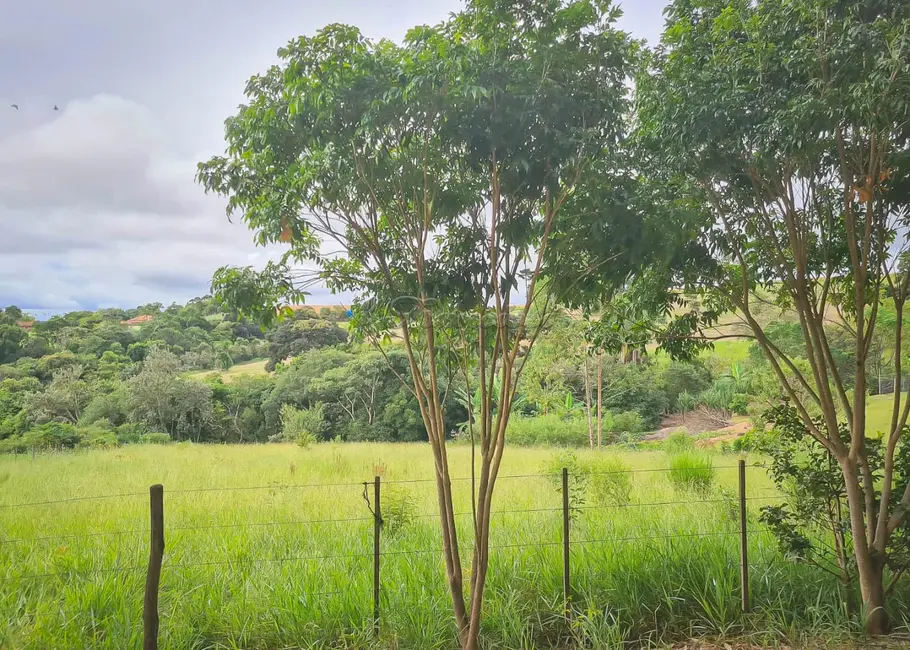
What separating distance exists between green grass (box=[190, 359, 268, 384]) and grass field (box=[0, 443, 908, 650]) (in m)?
6.20

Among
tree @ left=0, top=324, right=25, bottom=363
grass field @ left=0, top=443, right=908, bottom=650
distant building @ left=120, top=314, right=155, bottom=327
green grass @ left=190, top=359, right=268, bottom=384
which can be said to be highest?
distant building @ left=120, top=314, right=155, bottom=327

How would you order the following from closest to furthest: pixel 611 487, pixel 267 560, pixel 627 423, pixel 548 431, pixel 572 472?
pixel 267 560, pixel 572 472, pixel 611 487, pixel 548 431, pixel 627 423

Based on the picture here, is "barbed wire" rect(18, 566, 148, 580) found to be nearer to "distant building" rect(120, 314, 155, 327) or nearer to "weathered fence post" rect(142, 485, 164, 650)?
"weathered fence post" rect(142, 485, 164, 650)

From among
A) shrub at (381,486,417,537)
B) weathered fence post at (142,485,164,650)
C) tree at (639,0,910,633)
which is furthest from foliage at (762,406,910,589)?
weathered fence post at (142,485,164,650)

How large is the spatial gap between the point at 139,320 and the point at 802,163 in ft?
34.8

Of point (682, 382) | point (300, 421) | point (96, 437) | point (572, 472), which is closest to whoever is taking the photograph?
point (572, 472)

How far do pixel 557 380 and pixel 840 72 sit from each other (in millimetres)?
10118

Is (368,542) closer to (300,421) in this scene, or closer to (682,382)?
(300,421)

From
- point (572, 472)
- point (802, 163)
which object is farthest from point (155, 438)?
point (802, 163)

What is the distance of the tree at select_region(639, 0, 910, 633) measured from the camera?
2441 mm

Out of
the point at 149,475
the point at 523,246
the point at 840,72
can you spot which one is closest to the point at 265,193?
the point at 523,246

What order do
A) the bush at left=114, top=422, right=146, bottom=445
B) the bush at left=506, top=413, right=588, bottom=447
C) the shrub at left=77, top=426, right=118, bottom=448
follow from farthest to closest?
the bush at left=506, top=413, right=588, bottom=447 < the bush at left=114, top=422, right=146, bottom=445 < the shrub at left=77, top=426, right=118, bottom=448

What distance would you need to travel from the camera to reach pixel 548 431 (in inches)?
512

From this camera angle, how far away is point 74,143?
654 cm
